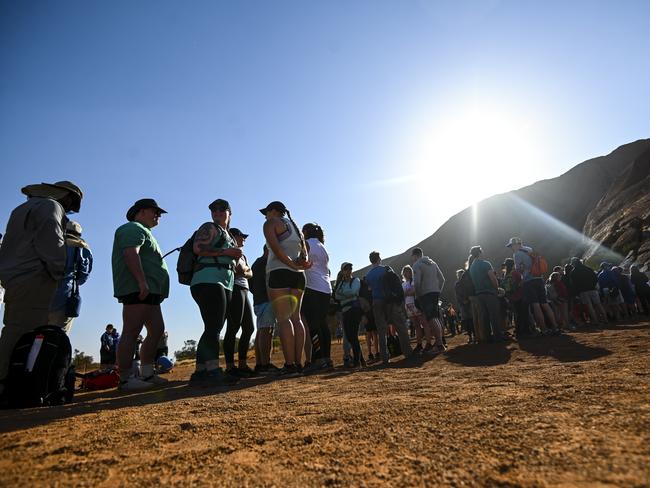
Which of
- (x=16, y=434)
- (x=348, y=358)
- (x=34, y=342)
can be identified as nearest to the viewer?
(x=16, y=434)

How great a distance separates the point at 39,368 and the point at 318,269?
9.82 feet

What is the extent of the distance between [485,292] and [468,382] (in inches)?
179

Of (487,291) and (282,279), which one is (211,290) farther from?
(487,291)

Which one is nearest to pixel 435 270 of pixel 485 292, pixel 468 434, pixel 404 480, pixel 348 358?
pixel 485 292

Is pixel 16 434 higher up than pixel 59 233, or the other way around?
pixel 59 233

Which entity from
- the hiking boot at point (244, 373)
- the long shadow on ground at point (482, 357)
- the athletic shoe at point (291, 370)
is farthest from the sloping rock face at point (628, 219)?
the hiking boot at point (244, 373)

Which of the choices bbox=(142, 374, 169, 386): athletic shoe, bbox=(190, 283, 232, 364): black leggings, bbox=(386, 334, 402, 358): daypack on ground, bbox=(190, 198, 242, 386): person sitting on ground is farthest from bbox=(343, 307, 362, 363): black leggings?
bbox=(142, 374, 169, 386): athletic shoe

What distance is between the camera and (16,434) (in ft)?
5.52

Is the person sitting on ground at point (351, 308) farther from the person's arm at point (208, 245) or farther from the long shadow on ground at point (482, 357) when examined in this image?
the person's arm at point (208, 245)

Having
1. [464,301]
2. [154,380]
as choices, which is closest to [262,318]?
[154,380]

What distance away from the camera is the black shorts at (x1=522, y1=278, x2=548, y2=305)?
7125 mm

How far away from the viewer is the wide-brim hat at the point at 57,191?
131 inches

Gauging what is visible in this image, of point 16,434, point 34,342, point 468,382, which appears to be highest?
point 34,342

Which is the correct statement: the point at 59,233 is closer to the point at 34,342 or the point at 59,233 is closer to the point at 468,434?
the point at 34,342
